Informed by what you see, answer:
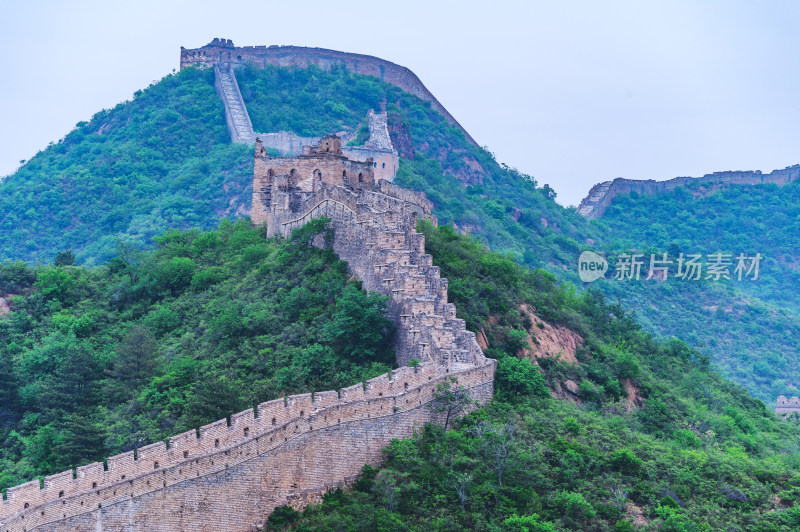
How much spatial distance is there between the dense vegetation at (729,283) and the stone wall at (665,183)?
1.00 meters

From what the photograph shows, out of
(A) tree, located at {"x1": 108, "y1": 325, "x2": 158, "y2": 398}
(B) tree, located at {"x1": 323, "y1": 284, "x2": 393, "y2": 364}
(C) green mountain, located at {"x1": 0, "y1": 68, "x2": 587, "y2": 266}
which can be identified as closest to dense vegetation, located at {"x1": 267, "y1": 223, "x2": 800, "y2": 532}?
(B) tree, located at {"x1": 323, "y1": 284, "x2": 393, "y2": 364}

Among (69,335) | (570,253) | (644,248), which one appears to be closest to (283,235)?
(69,335)

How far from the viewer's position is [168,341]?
47906mm

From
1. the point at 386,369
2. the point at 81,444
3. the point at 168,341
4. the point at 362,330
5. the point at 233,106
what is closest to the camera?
the point at 81,444

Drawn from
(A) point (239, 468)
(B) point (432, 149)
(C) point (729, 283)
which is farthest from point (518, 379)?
(C) point (729, 283)

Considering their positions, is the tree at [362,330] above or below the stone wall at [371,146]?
below

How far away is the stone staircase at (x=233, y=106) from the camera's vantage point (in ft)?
343

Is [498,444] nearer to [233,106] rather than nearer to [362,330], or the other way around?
[362,330]

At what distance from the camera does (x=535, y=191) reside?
116 meters

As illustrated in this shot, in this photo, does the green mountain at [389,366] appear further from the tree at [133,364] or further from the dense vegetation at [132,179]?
the dense vegetation at [132,179]

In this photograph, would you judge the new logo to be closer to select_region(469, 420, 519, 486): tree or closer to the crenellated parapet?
the crenellated parapet

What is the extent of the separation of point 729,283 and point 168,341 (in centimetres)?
7436

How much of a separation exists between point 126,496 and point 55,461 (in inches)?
352

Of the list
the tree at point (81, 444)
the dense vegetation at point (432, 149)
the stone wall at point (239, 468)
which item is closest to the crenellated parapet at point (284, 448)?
the stone wall at point (239, 468)
